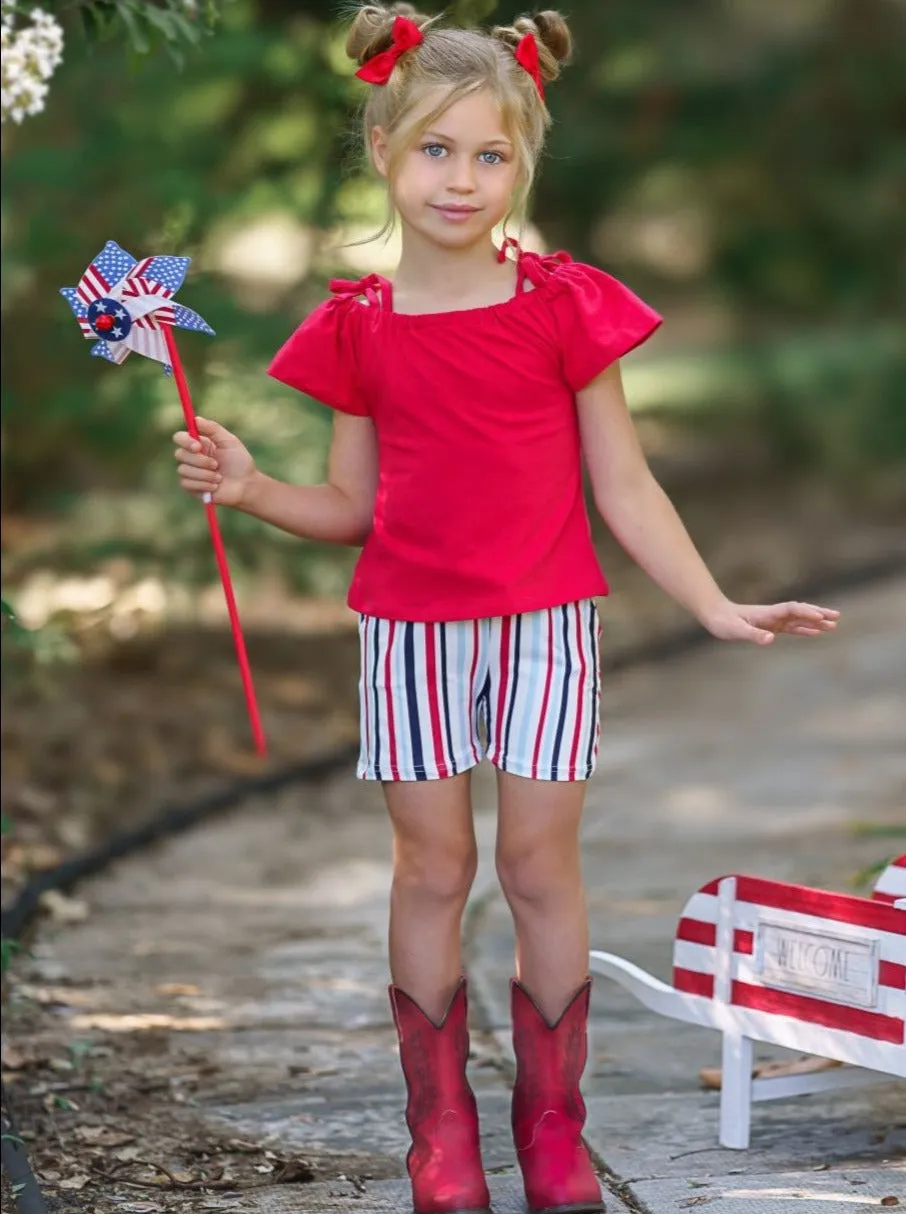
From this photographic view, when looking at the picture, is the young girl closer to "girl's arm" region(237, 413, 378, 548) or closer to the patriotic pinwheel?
"girl's arm" region(237, 413, 378, 548)

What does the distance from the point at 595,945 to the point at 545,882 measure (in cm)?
139

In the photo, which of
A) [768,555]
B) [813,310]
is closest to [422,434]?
[768,555]

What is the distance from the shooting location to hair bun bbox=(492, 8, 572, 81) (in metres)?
2.63

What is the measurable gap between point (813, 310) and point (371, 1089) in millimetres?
9726

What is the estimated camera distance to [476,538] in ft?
8.44

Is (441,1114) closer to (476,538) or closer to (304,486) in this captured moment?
(476,538)

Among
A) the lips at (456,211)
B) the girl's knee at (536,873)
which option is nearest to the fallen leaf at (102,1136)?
the girl's knee at (536,873)

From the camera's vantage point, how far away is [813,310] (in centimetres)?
1229

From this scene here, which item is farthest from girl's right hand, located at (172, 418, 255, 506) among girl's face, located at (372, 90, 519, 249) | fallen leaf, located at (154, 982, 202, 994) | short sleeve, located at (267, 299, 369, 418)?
fallen leaf, located at (154, 982, 202, 994)

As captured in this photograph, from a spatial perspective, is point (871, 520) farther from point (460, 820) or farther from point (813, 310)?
point (460, 820)

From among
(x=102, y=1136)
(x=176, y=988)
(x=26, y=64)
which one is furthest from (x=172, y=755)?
(x=26, y=64)

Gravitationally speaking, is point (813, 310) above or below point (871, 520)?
above

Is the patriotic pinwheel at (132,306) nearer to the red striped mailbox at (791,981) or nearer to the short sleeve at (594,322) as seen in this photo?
the short sleeve at (594,322)

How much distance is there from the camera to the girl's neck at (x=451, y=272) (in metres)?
2.60
